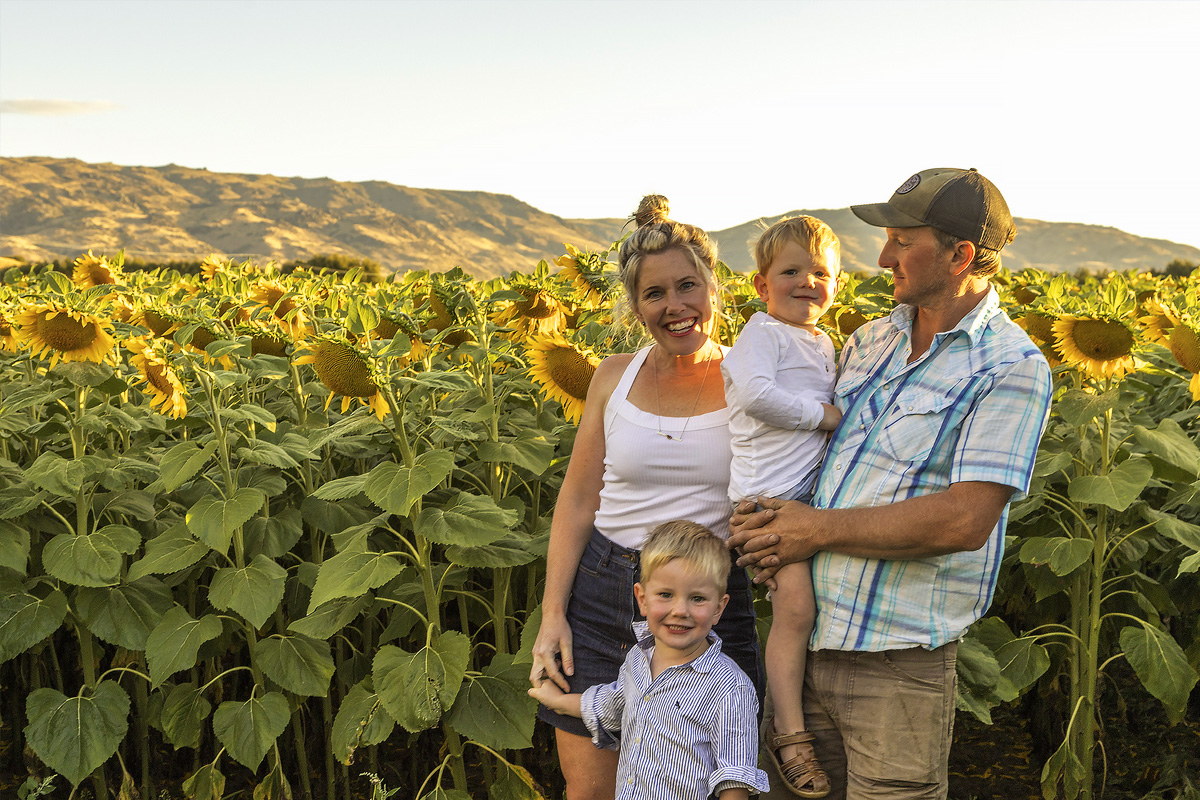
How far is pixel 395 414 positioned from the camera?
3049 mm

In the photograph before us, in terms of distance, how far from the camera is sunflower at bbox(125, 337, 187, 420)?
140 inches

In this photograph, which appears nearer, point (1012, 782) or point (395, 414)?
point (395, 414)

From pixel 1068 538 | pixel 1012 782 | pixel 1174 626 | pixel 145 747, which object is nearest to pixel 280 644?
pixel 145 747

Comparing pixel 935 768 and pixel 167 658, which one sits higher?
pixel 935 768

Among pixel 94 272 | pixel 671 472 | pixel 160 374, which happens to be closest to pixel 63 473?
pixel 160 374

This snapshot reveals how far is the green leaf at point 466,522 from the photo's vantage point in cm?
302

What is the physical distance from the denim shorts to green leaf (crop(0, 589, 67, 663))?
1.97m

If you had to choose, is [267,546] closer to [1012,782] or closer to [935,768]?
[935,768]

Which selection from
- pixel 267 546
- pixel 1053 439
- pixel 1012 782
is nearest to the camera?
pixel 267 546

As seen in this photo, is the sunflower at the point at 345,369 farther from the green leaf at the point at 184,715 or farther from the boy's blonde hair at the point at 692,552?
the green leaf at the point at 184,715

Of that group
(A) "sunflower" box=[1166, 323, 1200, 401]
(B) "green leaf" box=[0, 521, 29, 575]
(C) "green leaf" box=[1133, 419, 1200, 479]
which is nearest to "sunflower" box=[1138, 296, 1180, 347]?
(A) "sunflower" box=[1166, 323, 1200, 401]

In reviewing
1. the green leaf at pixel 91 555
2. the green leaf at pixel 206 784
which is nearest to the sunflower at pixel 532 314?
the green leaf at pixel 91 555

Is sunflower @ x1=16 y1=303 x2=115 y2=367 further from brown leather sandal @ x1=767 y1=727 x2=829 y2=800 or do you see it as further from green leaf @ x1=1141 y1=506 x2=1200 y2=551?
green leaf @ x1=1141 y1=506 x2=1200 y2=551

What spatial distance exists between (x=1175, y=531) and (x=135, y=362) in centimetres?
377
